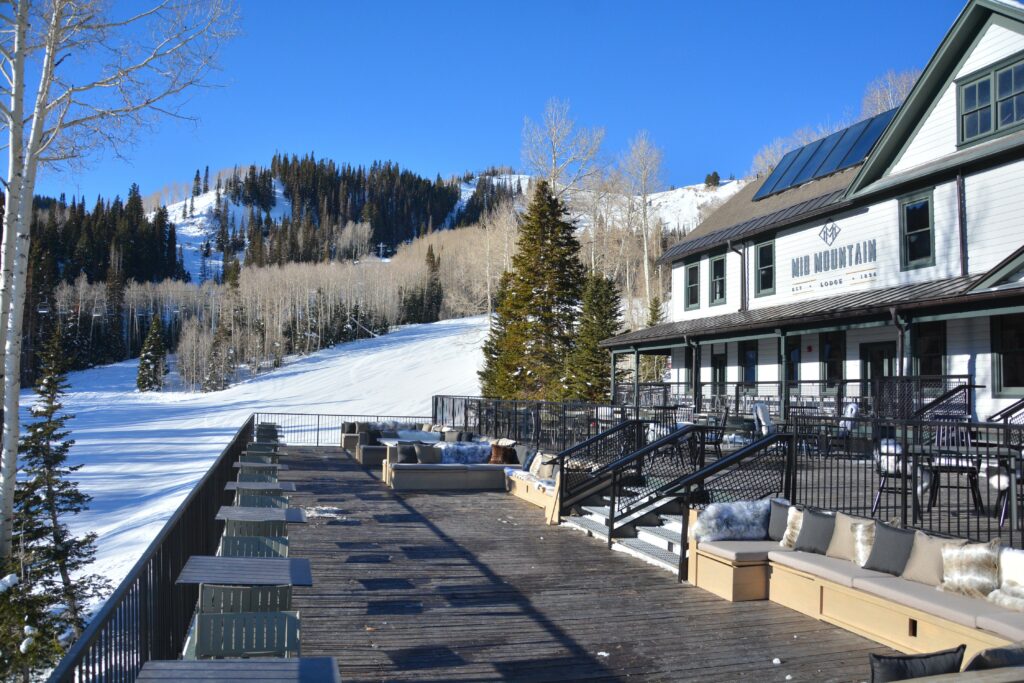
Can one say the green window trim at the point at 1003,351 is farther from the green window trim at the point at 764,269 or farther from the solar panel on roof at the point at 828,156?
the green window trim at the point at 764,269

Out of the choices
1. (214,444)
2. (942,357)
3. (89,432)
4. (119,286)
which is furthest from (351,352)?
A: (942,357)

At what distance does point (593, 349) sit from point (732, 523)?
92.9 ft

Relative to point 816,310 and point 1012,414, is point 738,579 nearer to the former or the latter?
point 1012,414

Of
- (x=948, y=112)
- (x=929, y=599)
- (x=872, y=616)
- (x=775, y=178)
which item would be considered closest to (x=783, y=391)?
(x=948, y=112)

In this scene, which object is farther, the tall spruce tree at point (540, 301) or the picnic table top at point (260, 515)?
the tall spruce tree at point (540, 301)

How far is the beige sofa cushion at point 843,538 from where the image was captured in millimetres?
7051

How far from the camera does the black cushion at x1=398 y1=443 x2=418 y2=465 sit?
1634cm

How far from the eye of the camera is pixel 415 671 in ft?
18.3

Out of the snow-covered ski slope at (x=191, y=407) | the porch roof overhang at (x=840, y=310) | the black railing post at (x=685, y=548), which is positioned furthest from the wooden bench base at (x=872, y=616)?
the snow-covered ski slope at (x=191, y=407)

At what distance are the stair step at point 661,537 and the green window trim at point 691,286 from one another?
1842cm

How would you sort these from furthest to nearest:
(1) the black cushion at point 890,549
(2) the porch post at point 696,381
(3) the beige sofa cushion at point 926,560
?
(2) the porch post at point 696,381 < (1) the black cushion at point 890,549 < (3) the beige sofa cushion at point 926,560

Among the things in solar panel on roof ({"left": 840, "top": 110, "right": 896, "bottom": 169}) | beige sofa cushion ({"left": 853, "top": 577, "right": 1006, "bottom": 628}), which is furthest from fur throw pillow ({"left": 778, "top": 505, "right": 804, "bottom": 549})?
solar panel on roof ({"left": 840, "top": 110, "right": 896, "bottom": 169})

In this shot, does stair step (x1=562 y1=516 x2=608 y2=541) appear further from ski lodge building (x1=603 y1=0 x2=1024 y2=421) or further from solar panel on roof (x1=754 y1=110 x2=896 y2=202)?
solar panel on roof (x1=754 y1=110 x2=896 y2=202)

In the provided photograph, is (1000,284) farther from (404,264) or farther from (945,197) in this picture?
(404,264)
